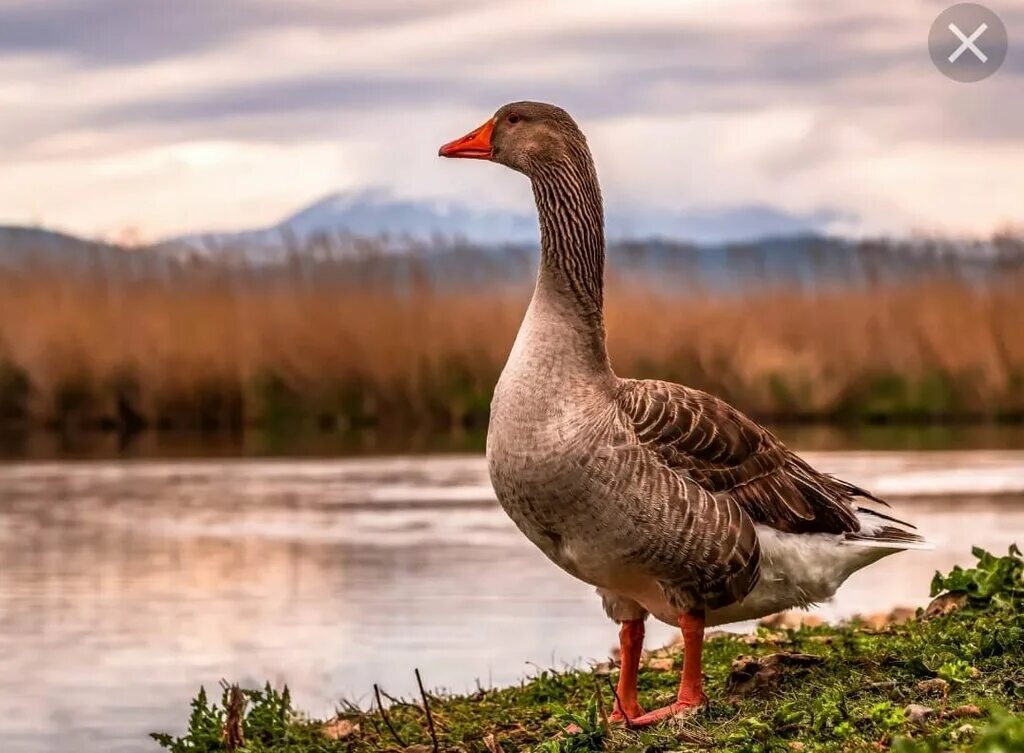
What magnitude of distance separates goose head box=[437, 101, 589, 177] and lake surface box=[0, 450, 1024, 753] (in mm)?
3420

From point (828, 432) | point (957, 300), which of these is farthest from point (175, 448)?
point (957, 300)

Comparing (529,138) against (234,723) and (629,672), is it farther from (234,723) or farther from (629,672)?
(234,723)

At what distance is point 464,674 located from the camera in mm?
9977

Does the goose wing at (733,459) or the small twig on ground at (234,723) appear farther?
the small twig on ground at (234,723)

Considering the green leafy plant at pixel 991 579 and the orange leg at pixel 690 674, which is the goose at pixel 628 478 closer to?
the orange leg at pixel 690 674

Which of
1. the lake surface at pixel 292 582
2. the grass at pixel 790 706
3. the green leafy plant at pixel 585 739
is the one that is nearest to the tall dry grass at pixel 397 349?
the lake surface at pixel 292 582

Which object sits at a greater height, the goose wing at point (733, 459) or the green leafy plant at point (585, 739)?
the goose wing at point (733, 459)

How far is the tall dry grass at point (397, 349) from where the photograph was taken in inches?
953

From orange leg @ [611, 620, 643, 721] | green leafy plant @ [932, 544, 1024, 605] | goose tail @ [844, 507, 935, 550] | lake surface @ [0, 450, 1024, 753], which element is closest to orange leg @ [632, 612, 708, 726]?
orange leg @ [611, 620, 643, 721]

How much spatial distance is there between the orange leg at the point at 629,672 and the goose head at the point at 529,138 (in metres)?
2.33

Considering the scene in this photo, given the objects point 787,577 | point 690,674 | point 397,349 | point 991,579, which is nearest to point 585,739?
→ point 690,674

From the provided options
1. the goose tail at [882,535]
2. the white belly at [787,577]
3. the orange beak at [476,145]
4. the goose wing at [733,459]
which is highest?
the orange beak at [476,145]

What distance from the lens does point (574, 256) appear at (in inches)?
293

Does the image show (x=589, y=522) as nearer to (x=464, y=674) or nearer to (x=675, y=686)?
(x=675, y=686)
